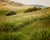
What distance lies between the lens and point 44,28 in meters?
2.25

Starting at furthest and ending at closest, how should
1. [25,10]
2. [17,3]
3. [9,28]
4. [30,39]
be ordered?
[17,3]
[25,10]
[9,28]
[30,39]

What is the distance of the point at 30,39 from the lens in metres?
2.12

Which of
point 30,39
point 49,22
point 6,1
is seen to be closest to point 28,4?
point 6,1

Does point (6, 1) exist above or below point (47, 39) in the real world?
above

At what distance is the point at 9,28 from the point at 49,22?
67cm

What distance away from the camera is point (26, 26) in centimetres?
232

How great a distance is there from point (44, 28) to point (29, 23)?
0.92ft

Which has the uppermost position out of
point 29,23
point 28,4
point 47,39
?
point 28,4

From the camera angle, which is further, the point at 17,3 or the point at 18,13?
the point at 17,3

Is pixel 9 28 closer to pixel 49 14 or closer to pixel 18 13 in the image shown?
pixel 18 13

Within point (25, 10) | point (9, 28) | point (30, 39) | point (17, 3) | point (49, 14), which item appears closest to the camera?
point (30, 39)

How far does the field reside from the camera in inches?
85.0

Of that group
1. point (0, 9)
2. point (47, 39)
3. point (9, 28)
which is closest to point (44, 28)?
point (47, 39)

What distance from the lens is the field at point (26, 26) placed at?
2.16 m
